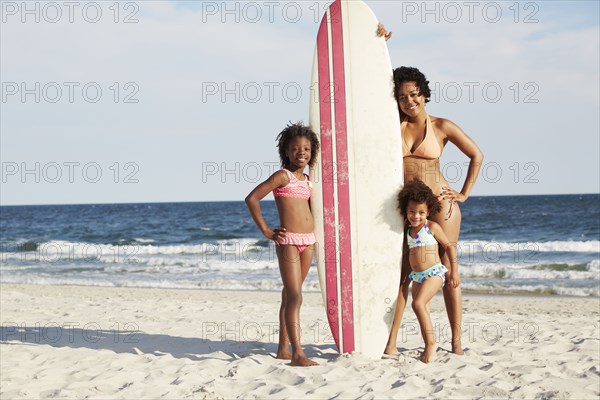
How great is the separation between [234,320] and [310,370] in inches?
107

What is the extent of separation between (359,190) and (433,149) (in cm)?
54

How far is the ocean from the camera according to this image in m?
11.4

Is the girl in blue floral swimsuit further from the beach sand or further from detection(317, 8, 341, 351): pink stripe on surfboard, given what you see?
detection(317, 8, 341, 351): pink stripe on surfboard

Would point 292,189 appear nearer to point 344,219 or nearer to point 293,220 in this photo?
point 293,220

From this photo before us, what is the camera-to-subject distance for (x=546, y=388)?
3586mm

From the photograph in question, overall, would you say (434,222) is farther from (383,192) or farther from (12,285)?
(12,285)

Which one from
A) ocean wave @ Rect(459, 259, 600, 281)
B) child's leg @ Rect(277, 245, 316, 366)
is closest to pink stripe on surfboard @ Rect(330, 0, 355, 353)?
child's leg @ Rect(277, 245, 316, 366)

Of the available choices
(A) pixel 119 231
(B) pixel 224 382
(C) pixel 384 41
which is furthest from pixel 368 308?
(A) pixel 119 231

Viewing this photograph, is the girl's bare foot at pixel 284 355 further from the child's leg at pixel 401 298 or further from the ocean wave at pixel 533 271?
the ocean wave at pixel 533 271

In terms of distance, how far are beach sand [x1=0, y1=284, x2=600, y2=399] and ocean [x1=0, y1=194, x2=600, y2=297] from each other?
4284 mm

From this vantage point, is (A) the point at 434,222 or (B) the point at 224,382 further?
(A) the point at 434,222

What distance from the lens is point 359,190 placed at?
4.34 m

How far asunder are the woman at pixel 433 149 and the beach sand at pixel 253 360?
1.75 ft

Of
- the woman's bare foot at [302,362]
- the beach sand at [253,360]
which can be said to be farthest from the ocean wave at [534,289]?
the woman's bare foot at [302,362]
